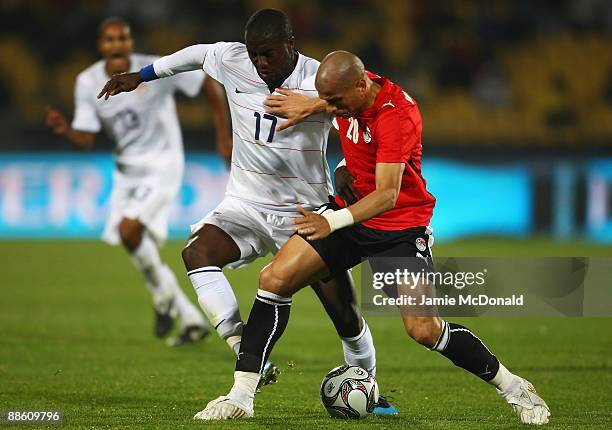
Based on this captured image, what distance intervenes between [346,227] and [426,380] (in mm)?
2029

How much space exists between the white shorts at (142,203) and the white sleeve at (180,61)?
3.23 metres

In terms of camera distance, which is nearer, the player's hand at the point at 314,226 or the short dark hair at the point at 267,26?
the player's hand at the point at 314,226

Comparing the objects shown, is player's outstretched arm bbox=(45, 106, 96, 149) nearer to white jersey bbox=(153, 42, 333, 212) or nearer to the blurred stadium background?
white jersey bbox=(153, 42, 333, 212)

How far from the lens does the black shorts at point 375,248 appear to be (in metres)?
5.73

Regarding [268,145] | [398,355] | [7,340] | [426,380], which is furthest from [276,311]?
[7,340]

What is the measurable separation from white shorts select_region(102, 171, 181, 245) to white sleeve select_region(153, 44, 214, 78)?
10.6 ft

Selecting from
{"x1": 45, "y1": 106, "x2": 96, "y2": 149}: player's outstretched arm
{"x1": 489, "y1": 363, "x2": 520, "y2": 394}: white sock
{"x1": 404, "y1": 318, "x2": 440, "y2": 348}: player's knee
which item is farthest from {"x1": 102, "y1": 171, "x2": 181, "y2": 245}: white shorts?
{"x1": 489, "y1": 363, "x2": 520, "y2": 394}: white sock

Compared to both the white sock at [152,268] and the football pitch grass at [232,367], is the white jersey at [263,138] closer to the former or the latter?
the football pitch grass at [232,367]

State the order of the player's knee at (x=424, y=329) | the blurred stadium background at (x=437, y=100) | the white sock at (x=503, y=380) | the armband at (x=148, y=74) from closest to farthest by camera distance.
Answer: the player's knee at (x=424, y=329), the white sock at (x=503, y=380), the armband at (x=148, y=74), the blurred stadium background at (x=437, y=100)

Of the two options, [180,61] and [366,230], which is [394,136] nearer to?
[366,230]

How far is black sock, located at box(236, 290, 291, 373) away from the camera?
576 centimetres

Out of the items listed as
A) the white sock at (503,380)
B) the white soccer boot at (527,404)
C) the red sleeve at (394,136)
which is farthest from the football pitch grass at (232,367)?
the red sleeve at (394,136)

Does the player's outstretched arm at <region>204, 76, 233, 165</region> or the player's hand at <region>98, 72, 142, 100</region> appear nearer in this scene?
the player's hand at <region>98, 72, 142, 100</region>

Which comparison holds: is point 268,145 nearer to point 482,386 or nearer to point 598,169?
point 482,386
